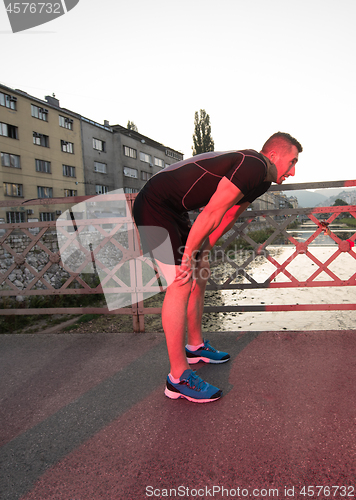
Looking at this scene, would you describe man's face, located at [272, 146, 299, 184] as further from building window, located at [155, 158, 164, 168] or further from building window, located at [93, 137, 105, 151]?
building window, located at [155, 158, 164, 168]

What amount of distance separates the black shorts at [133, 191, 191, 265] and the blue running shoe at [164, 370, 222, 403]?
2.22 ft

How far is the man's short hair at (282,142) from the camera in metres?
1.76

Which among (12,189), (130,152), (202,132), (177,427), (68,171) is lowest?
(177,427)

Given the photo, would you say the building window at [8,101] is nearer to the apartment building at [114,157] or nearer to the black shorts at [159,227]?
the apartment building at [114,157]

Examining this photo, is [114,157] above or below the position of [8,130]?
above

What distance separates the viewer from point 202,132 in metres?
45.7

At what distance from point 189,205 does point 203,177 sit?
0.19 metres

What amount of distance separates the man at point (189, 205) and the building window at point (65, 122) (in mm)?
37507

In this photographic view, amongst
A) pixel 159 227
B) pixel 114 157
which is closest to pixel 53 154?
pixel 114 157

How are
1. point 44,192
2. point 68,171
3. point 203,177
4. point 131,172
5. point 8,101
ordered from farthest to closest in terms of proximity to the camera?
point 131,172 < point 68,171 < point 44,192 < point 8,101 < point 203,177

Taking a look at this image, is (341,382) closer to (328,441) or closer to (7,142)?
(328,441)

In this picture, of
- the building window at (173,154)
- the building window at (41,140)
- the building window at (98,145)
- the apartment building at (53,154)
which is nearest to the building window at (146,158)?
the apartment building at (53,154)

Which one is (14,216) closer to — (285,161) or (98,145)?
(98,145)

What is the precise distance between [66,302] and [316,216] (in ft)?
19.9
